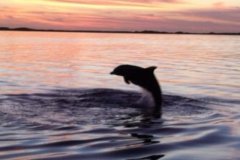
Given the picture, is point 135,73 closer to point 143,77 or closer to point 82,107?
point 143,77

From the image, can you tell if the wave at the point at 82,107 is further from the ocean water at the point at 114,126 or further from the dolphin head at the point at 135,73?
the dolphin head at the point at 135,73

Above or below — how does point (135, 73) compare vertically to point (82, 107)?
above

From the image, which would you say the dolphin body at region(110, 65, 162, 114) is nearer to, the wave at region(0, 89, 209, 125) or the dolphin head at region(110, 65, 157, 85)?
the dolphin head at region(110, 65, 157, 85)

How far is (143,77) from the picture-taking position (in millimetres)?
15258

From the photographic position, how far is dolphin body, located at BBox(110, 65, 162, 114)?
14914 millimetres

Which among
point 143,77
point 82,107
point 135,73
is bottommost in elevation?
point 82,107

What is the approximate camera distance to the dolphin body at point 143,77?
14.9m

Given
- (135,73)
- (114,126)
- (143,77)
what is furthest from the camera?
(143,77)

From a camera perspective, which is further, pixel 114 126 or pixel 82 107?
pixel 82 107

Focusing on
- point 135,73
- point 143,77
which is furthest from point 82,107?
point 143,77

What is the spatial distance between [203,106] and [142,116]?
3354 mm

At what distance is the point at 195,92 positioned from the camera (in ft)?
67.8

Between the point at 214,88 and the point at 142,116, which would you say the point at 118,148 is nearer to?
the point at 142,116

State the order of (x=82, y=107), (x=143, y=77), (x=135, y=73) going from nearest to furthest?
(x=82, y=107) < (x=135, y=73) < (x=143, y=77)
